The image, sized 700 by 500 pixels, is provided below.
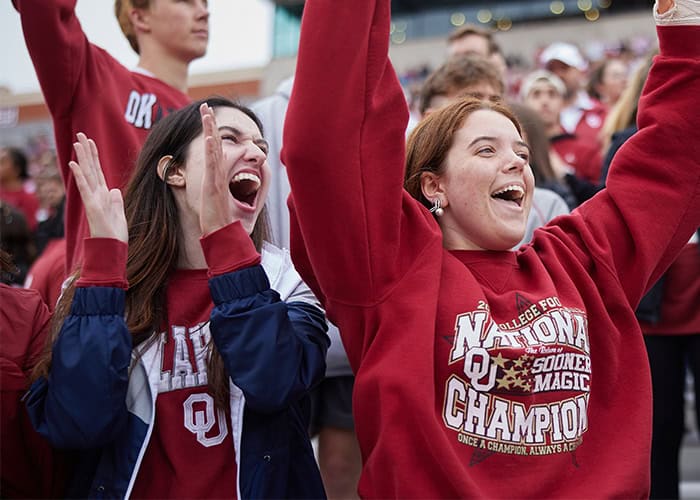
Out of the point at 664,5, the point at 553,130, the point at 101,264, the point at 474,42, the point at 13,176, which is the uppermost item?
the point at 474,42

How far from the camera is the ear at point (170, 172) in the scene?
2.33 m

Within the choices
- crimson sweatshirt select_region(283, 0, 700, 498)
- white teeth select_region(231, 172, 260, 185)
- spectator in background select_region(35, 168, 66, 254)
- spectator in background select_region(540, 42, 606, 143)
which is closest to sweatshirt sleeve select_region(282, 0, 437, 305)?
crimson sweatshirt select_region(283, 0, 700, 498)

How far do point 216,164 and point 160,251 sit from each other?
0.38m

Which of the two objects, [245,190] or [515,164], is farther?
[245,190]

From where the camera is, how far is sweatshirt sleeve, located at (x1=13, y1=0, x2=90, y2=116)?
261cm

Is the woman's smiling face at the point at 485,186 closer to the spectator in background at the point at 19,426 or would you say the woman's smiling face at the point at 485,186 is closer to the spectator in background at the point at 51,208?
the spectator in background at the point at 19,426

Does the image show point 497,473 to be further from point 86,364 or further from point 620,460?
point 86,364

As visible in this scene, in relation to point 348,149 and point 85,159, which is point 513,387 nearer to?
point 348,149

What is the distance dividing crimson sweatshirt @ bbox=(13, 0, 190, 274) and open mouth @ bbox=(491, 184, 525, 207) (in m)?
1.22

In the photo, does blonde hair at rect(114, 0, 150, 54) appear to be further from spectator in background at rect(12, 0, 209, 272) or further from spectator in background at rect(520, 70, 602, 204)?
spectator in background at rect(520, 70, 602, 204)

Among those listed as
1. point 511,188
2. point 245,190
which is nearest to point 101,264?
point 245,190

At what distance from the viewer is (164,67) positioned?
3334mm

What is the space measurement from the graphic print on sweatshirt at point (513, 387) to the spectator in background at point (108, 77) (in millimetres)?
1373

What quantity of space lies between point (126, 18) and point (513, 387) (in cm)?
234
